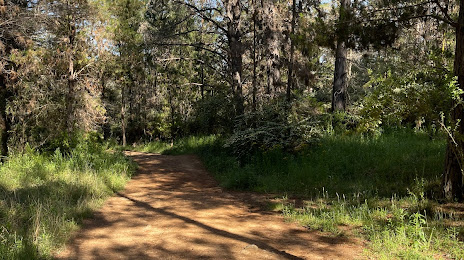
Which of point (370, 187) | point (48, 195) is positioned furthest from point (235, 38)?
point (48, 195)

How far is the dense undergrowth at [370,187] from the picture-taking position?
4535 mm

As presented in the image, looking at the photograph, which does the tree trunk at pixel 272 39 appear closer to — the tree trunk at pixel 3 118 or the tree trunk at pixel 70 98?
the tree trunk at pixel 70 98

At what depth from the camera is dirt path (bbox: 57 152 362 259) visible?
14.7ft

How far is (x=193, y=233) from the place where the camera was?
5.34 m

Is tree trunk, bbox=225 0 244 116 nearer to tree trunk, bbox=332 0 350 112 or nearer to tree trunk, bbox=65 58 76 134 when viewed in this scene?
tree trunk, bbox=332 0 350 112

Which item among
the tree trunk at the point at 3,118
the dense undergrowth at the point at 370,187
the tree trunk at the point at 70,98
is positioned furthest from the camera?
the tree trunk at the point at 70,98

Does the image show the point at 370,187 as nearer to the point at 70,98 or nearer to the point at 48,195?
the point at 48,195

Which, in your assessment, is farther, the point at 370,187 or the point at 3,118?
the point at 3,118

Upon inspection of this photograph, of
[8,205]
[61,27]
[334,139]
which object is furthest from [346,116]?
[61,27]

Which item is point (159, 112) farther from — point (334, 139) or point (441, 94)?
point (441, 94)

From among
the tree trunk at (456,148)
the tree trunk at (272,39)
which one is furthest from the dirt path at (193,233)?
the tree trunk at (272,39)

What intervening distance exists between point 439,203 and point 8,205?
7619 mm

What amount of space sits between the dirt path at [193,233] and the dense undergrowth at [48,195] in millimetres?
278

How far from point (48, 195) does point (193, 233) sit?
344 centimetres
